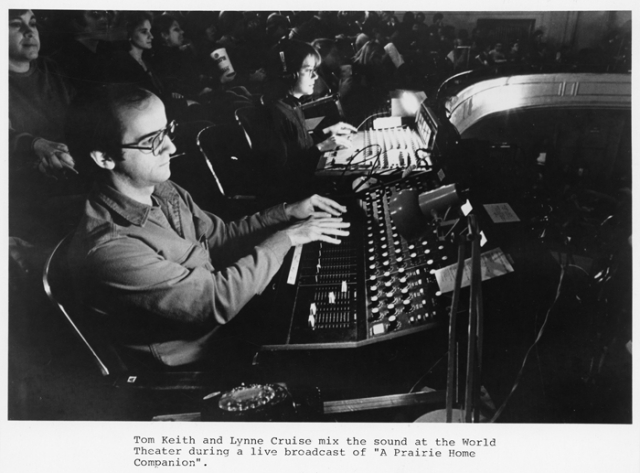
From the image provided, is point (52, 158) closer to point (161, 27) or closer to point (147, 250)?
point (147, 250)

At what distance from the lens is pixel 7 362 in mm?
2002

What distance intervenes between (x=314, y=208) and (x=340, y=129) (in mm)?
299

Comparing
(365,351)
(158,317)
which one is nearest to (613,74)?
(365,351)

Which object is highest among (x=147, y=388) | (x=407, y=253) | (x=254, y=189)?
(x=254, y=189)

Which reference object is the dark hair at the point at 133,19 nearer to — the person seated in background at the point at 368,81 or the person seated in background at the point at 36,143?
the person seated in background at the point at 36,143

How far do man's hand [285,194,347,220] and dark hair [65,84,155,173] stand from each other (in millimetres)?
630

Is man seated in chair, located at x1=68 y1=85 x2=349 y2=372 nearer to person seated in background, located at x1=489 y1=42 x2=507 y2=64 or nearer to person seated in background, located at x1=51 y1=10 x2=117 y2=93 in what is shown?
person seated in background, located at x1=51 y1=10 x2=117 y2=93

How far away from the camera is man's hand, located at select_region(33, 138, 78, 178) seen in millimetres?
1905

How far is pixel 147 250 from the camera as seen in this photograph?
182 cm

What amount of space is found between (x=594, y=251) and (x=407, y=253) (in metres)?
0.66

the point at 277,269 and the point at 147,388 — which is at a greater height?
the point at 277,269

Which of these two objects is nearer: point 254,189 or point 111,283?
point 111,283

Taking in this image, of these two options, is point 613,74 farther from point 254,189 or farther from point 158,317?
point 158,317

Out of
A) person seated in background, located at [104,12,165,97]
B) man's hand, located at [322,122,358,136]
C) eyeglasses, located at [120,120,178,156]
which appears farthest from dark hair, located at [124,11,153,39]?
man's hand, located at [322,122,358,136]
